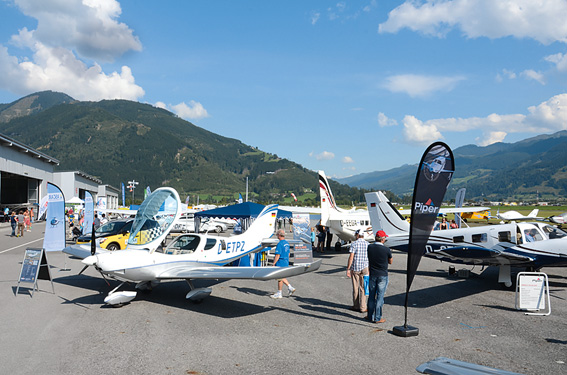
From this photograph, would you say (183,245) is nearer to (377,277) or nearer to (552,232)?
(377,277)

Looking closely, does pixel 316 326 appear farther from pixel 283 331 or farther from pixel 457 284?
pixel 457 284

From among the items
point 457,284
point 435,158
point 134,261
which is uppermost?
point 435,158

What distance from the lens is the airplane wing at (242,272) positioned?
805cm

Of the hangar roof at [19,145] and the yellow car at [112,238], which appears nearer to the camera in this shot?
the yellow car at [112,238]

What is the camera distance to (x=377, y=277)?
25.4 ft

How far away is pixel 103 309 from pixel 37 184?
52.7 m

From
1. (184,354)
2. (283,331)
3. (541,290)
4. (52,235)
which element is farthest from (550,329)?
(52,235)

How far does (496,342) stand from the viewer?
22.5ft

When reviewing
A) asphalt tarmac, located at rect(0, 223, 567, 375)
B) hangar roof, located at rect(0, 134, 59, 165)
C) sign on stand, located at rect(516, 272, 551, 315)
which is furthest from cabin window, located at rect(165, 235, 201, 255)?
hangar roof, located at rect(0, 134, 59, 165)

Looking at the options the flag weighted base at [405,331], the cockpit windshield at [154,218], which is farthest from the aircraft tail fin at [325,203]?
the flag weighted base at [405,331]

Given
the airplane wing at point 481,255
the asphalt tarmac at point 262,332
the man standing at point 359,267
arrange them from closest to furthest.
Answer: the asphalt tarmac at point 262,332
the man standing at point 359,267
the airplane wing at point 481,255

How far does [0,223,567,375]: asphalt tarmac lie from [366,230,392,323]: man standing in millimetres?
239

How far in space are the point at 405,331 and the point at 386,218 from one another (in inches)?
317

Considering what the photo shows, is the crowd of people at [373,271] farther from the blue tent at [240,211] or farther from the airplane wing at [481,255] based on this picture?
the blue tent at [240,211]
